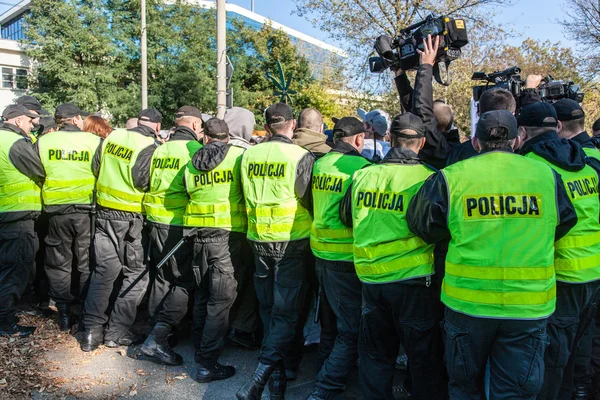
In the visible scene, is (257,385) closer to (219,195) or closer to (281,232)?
(281,232)

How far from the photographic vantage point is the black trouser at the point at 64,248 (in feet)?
18.2

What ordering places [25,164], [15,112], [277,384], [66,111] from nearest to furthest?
[277,384] < [25,164] < [66,111] < [15,112]

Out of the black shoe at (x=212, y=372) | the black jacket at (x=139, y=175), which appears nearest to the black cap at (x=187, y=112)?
the black jacket at (x=139, y=175)

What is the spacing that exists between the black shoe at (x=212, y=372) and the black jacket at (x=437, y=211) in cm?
241

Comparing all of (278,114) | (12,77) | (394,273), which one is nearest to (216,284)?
(278,114)

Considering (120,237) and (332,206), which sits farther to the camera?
(120,237)

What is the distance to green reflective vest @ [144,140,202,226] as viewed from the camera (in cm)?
494

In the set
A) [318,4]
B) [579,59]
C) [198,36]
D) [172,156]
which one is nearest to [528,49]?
[579,59]

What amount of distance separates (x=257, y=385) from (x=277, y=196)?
1.52m

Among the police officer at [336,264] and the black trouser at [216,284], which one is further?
the black trouser at [216,284]

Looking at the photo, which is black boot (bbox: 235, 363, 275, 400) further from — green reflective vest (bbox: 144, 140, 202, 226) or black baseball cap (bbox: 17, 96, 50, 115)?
black baseball cap (bbox: 17, 96, 50, 115)

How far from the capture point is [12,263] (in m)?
5.38

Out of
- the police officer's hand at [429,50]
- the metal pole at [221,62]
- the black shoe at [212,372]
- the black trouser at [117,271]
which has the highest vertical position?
the metal pole at [221,62]

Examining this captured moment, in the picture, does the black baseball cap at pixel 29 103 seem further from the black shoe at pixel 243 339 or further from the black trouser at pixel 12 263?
the black shoe at pixel 243 339
